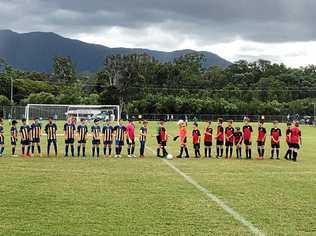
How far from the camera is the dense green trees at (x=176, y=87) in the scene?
3826 inches

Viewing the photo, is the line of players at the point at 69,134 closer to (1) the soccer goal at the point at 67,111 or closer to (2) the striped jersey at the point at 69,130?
(2) the striped jersey at the point at 69,130

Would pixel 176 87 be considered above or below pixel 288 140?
above

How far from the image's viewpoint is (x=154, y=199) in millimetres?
11984

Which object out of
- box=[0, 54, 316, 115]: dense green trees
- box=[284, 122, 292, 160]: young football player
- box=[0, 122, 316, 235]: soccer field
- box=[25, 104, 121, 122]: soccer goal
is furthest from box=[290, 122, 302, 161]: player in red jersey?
box=[0, 54, 316, 115]: dense green trees

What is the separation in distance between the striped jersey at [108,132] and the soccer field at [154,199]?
165 inches

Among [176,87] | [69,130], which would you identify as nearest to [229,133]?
[69,130]

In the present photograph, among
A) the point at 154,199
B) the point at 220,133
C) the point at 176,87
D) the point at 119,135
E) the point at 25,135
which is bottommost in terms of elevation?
the point at 154,199

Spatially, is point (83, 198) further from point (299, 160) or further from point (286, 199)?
point (299, 160)

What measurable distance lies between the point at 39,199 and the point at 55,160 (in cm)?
1051

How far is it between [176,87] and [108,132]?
96.4 metres

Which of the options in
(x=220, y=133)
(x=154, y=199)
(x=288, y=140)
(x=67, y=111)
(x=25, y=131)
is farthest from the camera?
(x=67, y=111)

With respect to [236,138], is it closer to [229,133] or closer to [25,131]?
[229,133]

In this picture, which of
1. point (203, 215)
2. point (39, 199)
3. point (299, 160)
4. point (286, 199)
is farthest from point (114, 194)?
point (299, 160)

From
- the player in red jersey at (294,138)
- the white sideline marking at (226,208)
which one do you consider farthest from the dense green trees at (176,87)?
the white sideline marking at (226,208)
